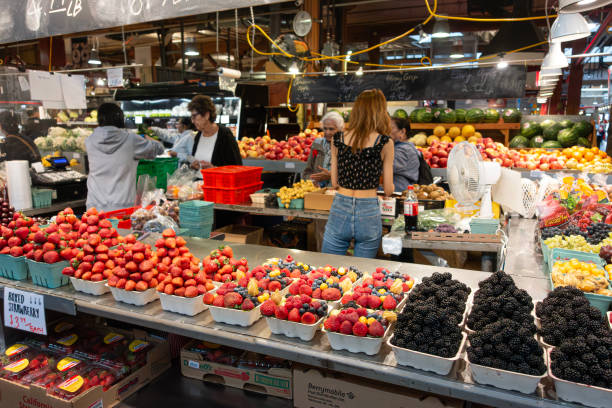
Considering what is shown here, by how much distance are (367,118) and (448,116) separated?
461 centimetres

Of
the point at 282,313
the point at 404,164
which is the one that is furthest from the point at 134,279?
the point at 404,164

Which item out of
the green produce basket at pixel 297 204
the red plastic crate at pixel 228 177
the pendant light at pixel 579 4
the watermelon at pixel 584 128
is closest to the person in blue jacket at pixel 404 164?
the green produce basket at pixel 297 204

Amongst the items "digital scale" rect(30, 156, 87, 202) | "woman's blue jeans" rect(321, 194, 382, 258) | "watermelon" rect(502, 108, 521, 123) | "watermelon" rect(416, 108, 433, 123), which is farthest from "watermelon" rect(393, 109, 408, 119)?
"digital scale" rect(30, 156, 87, 202)

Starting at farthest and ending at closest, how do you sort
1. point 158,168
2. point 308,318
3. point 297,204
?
point 158,168, point 297,204, point 308,318

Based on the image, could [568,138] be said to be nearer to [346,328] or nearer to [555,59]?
[555,59]

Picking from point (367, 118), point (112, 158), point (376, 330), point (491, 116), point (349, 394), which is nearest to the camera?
point (376, 330)

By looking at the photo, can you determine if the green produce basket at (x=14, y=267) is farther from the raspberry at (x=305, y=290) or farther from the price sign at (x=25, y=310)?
the raspberry at (x=305, y=290)

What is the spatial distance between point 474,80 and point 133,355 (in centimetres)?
597

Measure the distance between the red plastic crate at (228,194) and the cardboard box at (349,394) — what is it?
3079 millimetres

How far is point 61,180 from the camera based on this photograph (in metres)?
5.46

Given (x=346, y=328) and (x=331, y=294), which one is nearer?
(x=346, y=328)

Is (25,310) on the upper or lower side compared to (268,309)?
lower

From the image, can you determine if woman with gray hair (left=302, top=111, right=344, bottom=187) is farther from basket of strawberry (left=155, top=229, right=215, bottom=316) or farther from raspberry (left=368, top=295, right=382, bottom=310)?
raspberry (left=368, top=295, right=382, bottom=310)


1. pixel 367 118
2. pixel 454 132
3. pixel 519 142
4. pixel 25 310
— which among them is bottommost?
pixel 25 310
